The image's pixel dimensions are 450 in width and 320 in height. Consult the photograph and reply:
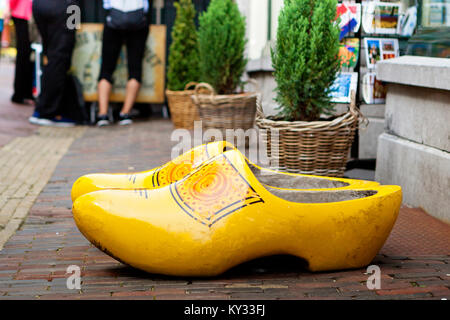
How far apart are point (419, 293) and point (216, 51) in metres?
3.83

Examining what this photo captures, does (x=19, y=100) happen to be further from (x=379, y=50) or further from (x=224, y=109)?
(x=379, y=50)

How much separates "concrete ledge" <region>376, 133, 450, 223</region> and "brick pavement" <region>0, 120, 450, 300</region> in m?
0.09

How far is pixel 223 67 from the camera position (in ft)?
18.6

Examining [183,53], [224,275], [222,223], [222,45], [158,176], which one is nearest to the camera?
[222,223]

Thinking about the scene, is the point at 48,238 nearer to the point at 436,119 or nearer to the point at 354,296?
the point at 354,296

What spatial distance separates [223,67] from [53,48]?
9.68 ft

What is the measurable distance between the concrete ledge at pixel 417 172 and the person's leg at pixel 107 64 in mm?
4720

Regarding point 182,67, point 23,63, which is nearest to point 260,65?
point 182,67

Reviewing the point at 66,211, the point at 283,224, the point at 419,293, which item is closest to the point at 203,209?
the point at 283,224

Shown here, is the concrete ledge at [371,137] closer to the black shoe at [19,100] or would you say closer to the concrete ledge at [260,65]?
the concrete ledge at [260,65]

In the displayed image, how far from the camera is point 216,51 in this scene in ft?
18.5

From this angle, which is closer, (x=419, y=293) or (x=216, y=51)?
(x=419, y=293)

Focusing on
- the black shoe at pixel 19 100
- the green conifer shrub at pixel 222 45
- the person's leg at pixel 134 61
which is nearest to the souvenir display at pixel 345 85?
the green conifer shrub at pixel 222 45

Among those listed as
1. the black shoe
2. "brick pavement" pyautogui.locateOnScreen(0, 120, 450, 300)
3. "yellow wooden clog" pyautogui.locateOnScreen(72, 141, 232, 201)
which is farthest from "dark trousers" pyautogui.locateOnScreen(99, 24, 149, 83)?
"yellow wooden clog" pyautogui.locateOnScreen(72, 141, 232, 201)
